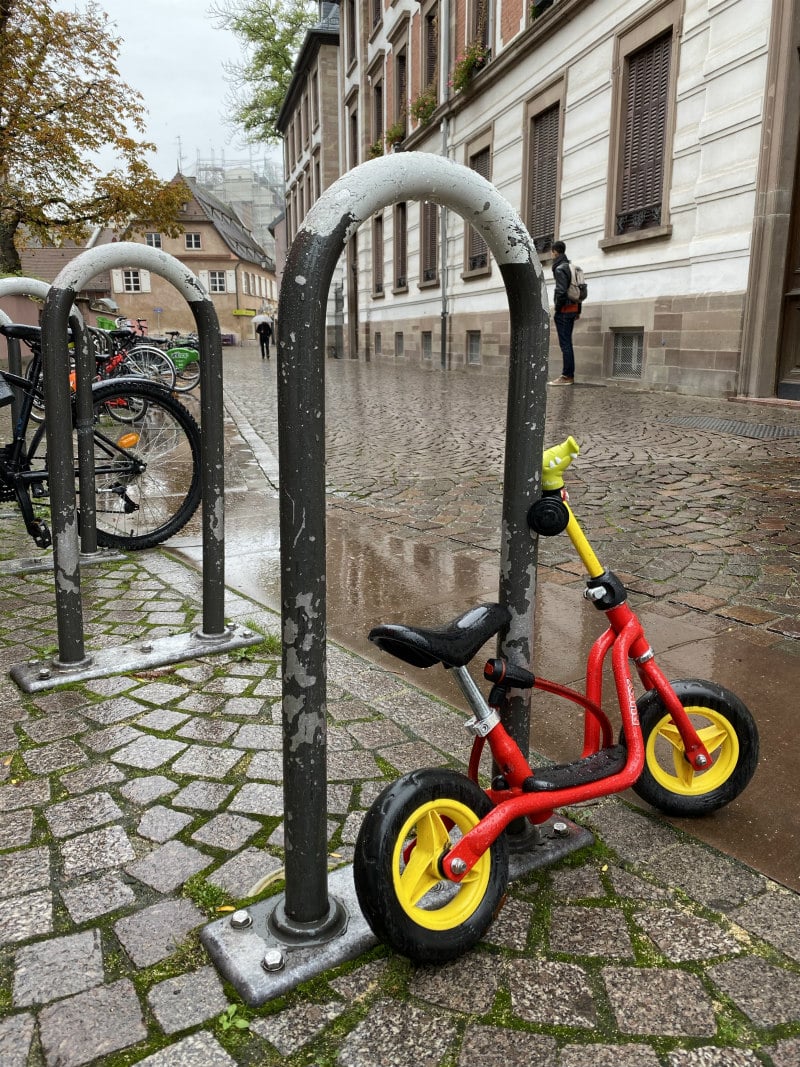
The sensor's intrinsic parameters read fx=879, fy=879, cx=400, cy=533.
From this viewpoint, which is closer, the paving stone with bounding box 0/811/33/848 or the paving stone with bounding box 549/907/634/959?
the paving stone with bounding box 549/907/634/959

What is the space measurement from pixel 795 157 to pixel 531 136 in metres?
8.02

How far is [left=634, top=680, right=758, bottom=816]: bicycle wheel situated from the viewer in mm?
2293

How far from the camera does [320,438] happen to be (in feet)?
5.46

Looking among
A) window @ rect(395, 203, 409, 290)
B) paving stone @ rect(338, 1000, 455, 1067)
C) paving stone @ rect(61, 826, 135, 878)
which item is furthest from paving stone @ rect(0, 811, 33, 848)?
window @ rect(395, 203, 409, 290)

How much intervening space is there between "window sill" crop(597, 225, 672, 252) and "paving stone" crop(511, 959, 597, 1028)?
12.4 metres

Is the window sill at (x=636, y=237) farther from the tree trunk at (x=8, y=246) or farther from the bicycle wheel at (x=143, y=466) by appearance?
the tree trunk at (x=8, y=246)

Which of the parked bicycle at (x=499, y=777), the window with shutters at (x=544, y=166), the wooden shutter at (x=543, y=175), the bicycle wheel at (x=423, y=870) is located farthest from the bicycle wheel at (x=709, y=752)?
the wooden shutter at (x=543, y=175)

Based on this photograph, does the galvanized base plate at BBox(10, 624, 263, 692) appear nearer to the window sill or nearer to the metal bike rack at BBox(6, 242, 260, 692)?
the metal bike rack at BBox(6, 242, 260, 692)

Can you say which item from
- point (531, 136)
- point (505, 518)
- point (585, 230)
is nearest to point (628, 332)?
point (585, 230)

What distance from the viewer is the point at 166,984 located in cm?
173

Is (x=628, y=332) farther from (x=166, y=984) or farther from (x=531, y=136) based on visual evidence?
(x=166, y=984)

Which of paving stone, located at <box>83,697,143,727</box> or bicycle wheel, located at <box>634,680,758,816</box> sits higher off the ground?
bicycle wheel, located at <box>634,680,758,816</box>

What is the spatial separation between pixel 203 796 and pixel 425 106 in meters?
23.3

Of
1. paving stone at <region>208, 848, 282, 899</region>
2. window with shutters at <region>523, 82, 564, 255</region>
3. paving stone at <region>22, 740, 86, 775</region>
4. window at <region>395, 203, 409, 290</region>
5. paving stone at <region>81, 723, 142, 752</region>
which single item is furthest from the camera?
window at <region>395, 203, 409, 290</region>
